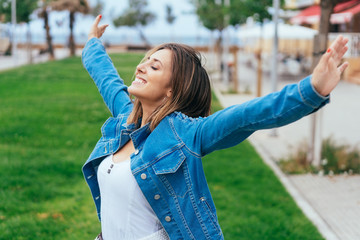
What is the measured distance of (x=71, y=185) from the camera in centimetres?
607

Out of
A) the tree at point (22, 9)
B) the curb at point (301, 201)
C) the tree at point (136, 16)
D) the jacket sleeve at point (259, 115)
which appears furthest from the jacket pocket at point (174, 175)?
the tree at point (136, 16)

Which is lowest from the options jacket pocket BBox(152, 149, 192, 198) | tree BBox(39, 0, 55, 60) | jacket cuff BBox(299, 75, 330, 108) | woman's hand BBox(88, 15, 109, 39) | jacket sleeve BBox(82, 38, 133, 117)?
tree BBox(39, 0, 55, 60)

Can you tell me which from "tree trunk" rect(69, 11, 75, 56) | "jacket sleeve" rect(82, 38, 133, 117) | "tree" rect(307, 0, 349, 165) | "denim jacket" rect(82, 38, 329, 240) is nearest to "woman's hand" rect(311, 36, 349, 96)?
"denim jacket" rect(82, 38, 329, 240)

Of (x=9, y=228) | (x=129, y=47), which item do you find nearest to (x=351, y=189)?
(x=9, y=228)

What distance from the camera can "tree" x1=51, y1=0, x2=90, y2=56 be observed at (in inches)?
1364

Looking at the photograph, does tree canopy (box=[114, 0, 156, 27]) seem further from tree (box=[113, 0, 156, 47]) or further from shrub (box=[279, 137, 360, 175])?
shrub (box=[279, 137, 360, 175])

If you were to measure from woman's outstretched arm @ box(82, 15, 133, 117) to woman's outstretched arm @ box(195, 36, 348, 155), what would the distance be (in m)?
0.72

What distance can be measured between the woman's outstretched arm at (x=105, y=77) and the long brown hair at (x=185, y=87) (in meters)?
0.43

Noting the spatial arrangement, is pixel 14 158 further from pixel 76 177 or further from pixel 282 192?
pixel 282 192

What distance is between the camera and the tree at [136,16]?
65.1 metres

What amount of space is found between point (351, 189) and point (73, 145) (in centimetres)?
417

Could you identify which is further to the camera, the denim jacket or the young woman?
the young woman

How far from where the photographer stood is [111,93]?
2539mm

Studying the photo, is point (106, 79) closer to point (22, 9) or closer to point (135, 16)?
point (22, 9)
